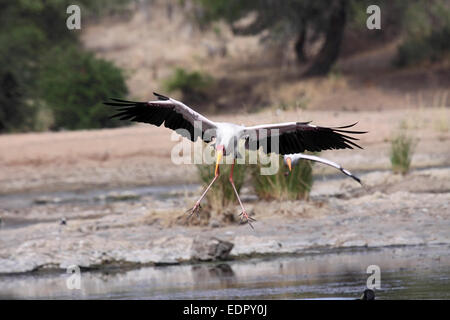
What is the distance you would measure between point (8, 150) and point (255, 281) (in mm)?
13537

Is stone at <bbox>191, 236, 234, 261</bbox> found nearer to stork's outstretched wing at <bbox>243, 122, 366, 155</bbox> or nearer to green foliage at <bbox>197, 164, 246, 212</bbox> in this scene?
stork's outstretched wing at <bbox>243, 122, 366, 155</bbox>

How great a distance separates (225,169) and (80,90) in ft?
50.0

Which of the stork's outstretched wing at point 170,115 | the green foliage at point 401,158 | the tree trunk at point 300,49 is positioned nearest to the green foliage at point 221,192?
the stork's outstretched wing at point 170,115

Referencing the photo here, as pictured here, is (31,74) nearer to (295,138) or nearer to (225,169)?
(225,169)

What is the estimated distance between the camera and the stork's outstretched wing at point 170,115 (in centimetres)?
1001

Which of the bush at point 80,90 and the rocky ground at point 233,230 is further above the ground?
the bush at point 80,90

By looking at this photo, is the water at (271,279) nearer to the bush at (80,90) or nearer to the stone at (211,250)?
the stone at (211,250)

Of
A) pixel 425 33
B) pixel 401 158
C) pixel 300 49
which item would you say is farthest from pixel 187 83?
pixel 401 158

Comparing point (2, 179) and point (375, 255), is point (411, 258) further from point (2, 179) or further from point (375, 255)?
point (2, 179)

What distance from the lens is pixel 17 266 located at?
1164 centimetres

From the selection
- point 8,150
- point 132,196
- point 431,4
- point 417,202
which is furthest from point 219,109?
point 417,202

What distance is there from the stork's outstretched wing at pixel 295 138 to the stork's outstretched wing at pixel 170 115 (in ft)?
1.76

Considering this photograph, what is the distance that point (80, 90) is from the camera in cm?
2752

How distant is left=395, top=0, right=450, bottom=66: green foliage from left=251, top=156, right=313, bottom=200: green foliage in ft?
65.0
